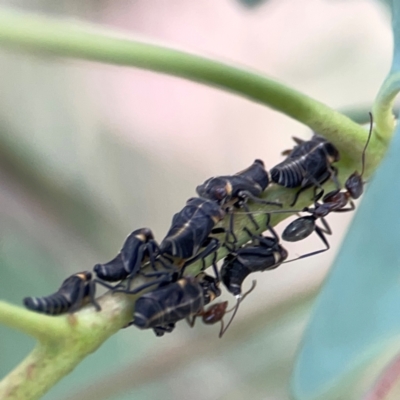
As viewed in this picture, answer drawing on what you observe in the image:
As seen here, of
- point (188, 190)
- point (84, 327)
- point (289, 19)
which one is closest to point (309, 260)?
point (188, 190)

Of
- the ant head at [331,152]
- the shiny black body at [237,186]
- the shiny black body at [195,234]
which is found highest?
the ant head at [331,152]

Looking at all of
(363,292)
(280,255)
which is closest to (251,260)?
(280,255)

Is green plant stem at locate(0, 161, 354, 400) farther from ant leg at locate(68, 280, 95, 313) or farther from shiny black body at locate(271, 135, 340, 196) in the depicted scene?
shiny black body at locate(271, 135, 340, 196)

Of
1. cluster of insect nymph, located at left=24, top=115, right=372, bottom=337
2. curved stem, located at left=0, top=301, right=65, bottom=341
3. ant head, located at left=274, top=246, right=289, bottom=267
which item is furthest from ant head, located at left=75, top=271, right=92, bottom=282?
ant head, located at left=274, top=246, right=289, bottom=267

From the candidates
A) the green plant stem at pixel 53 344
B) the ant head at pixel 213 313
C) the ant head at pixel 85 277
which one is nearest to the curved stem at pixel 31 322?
the green plant stem at pixel 53 344

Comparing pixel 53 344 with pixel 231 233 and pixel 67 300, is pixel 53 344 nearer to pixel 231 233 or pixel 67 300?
pixel 67 300

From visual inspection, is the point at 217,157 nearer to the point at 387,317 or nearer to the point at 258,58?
the point at 258,58

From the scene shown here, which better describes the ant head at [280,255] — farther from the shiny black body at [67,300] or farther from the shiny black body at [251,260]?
the shiny black body at [67,300]
